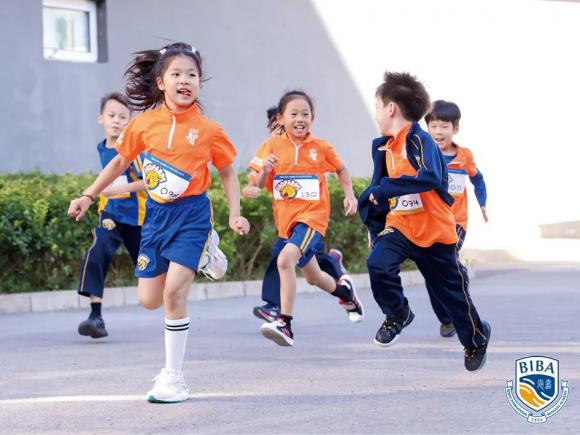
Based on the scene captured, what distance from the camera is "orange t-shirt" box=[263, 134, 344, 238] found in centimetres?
902

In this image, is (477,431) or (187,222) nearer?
(477,431)

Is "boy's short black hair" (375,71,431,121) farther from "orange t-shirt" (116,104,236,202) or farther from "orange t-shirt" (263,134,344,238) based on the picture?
"orange t-shirt" (263,134,344,238)

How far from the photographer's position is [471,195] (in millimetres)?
20203

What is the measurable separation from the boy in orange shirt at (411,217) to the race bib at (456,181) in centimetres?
208

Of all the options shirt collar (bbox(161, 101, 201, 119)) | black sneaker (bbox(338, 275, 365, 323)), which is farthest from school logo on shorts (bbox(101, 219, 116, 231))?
shirt collar (bbox(161, 101, 201, 119))

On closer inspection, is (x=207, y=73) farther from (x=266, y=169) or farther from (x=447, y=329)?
(x=447, y=329)

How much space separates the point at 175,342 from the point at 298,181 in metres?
2.91

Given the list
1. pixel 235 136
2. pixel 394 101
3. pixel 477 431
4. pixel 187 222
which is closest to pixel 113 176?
pixel 187 222

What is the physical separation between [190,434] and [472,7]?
1528 cm

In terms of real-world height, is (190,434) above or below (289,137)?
below

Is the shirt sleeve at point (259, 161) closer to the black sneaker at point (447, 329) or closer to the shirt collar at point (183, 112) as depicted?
the black sneaker at point (447, 329)

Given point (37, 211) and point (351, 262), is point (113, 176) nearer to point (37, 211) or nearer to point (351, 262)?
point (37, 211)

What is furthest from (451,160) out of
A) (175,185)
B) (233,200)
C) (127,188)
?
(175,185)

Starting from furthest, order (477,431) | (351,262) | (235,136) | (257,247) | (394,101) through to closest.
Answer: (235,136) < (351,262) < (257,247) < (394,101) < (477,431)
